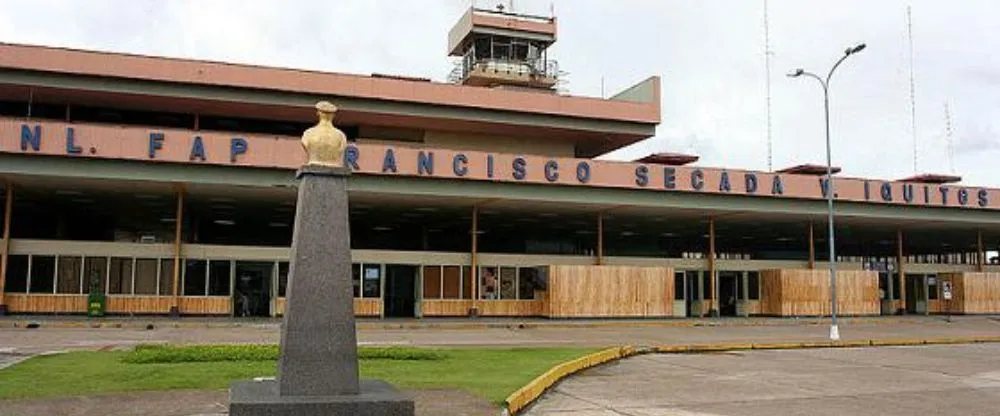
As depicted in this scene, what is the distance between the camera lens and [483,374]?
16.1 m

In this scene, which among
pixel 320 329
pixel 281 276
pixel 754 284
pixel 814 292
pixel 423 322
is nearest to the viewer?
pixel 320 329

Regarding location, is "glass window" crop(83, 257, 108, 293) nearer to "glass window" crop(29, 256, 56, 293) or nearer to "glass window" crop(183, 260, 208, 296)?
"glass window" crop(29, 256, 56, 293)

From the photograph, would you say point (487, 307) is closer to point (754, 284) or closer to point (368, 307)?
point (368, 307)

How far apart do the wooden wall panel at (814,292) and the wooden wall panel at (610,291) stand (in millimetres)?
6164

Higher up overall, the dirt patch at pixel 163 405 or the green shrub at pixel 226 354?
the green shrub at pixel 226 354

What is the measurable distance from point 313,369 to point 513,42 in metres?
43.5

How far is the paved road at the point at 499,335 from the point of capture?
24016mm

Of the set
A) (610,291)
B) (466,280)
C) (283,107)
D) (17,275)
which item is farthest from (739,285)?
(17,275)

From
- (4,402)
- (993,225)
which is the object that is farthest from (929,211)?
(4,402)

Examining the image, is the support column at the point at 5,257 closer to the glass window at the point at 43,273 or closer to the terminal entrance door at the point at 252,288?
the glass window at the point at 43,273

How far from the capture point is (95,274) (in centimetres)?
3338

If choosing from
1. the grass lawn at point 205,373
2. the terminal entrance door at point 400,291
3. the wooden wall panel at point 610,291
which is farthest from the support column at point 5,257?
the wooden wall panel at point 610,291

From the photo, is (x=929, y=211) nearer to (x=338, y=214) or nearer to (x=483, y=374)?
(x=483, y=374)

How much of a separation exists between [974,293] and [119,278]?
4081cm
